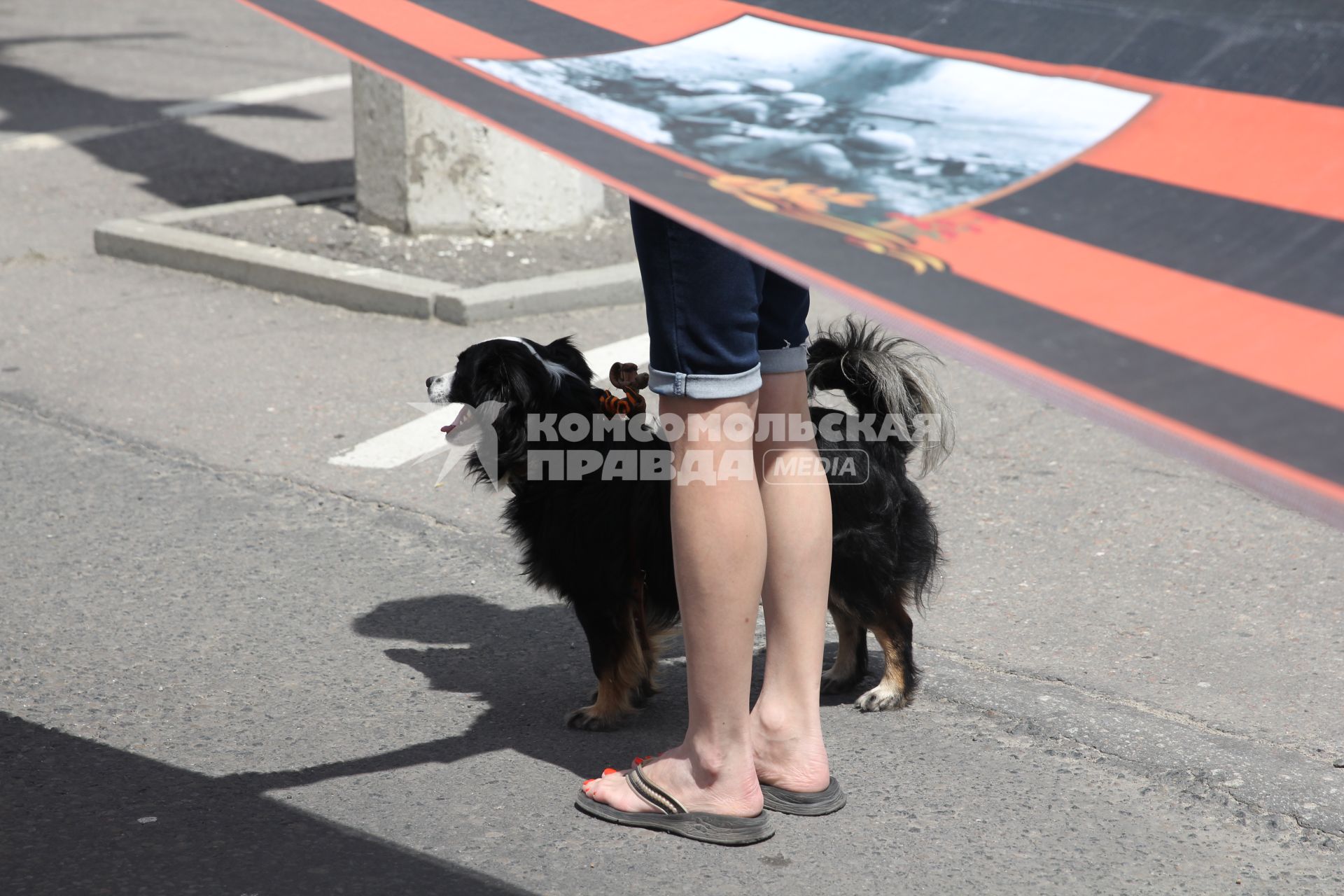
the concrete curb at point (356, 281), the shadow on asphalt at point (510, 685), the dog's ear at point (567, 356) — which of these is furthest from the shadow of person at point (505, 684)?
the concrete curb at point (356, 281)

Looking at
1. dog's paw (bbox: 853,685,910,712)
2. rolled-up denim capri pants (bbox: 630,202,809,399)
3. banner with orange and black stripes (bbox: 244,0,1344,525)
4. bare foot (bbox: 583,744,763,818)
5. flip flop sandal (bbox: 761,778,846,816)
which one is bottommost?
dog's paw (bbox: 853,685,910,712)

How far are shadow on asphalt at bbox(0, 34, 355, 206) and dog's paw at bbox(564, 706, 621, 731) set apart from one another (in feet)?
20.4

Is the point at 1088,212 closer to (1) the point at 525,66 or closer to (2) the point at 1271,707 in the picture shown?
(1) the point at 525,66

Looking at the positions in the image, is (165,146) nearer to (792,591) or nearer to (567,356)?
(567,356)

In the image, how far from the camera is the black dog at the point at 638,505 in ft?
10.2

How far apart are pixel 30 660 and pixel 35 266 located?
4.31 m

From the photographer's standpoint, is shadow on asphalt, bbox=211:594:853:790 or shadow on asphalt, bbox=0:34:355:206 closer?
shadow on asphalt, bbox=211:594:853:790

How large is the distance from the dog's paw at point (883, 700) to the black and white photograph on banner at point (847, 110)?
1815 mm

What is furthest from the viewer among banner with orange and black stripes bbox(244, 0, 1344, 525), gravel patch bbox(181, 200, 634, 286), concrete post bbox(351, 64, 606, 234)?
concrete post bbox(351, 64, 606, 234)

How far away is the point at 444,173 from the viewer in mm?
7281

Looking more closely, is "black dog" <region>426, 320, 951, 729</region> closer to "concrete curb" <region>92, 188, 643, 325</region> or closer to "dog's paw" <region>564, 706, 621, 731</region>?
"dog's paw" <region>564, 706, 621, 731</region>

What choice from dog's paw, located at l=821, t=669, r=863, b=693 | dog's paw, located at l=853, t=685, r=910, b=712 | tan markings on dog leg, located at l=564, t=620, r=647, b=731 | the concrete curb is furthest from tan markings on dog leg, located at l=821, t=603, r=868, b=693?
the concrete curb

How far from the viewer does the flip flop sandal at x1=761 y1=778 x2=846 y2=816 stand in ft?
9.18

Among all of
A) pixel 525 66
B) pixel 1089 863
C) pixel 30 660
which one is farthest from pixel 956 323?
pixel 30 660
